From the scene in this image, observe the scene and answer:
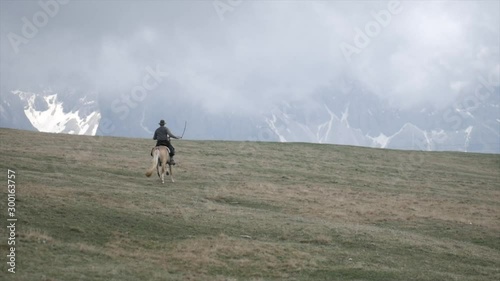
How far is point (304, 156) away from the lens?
171 feet

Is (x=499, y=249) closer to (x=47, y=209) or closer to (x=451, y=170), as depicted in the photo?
(x=47, y=209)

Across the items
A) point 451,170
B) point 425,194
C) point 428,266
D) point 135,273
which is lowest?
point 135,273

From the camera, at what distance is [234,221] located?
22.8 metres

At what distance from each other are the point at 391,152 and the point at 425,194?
2461cm

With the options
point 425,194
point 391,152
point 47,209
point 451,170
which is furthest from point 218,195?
point 391,152

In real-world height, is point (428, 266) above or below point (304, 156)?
below

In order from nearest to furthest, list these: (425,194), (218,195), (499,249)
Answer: (499,249), (218,195), (425,194)

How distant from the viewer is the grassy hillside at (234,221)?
16.8 meters

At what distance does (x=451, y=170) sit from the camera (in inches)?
2073

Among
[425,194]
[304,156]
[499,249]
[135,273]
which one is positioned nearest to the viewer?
[135,273]

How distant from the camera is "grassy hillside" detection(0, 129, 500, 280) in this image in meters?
16.8

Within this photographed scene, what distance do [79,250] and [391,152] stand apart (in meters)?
49.6

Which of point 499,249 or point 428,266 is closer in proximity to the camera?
point 428,266

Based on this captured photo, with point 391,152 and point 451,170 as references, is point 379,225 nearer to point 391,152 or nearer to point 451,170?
point 451,170
